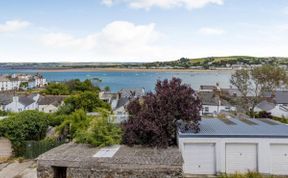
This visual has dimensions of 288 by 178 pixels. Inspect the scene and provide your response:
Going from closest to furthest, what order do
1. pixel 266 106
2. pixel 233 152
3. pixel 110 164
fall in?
pixel 110 164, pixel 233 152, pixel 266 106

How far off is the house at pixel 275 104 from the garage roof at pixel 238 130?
28.3m

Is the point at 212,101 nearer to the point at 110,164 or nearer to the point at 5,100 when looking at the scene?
the point at 5,100

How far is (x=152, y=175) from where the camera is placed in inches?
679

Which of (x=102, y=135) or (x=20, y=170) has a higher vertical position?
(x=102, y=135)

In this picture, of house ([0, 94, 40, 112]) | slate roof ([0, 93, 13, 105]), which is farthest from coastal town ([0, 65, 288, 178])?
slate roof ([0, 93, 13, 105])

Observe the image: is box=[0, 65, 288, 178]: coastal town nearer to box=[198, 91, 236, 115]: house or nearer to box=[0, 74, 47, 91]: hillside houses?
box=[198, 91, 236, 115]: house

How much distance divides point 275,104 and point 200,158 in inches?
1442

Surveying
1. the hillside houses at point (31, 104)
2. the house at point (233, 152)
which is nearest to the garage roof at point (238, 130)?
the house at point (233, 152)

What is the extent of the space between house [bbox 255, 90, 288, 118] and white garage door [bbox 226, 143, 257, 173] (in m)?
31.3

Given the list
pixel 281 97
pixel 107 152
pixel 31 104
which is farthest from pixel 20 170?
pixel 281 97

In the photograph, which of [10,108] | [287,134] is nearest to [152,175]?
[287,134]

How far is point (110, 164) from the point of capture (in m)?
17.5

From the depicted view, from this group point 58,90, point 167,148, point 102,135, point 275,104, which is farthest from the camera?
point 58,90

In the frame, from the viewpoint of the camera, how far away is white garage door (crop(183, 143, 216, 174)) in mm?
19797
